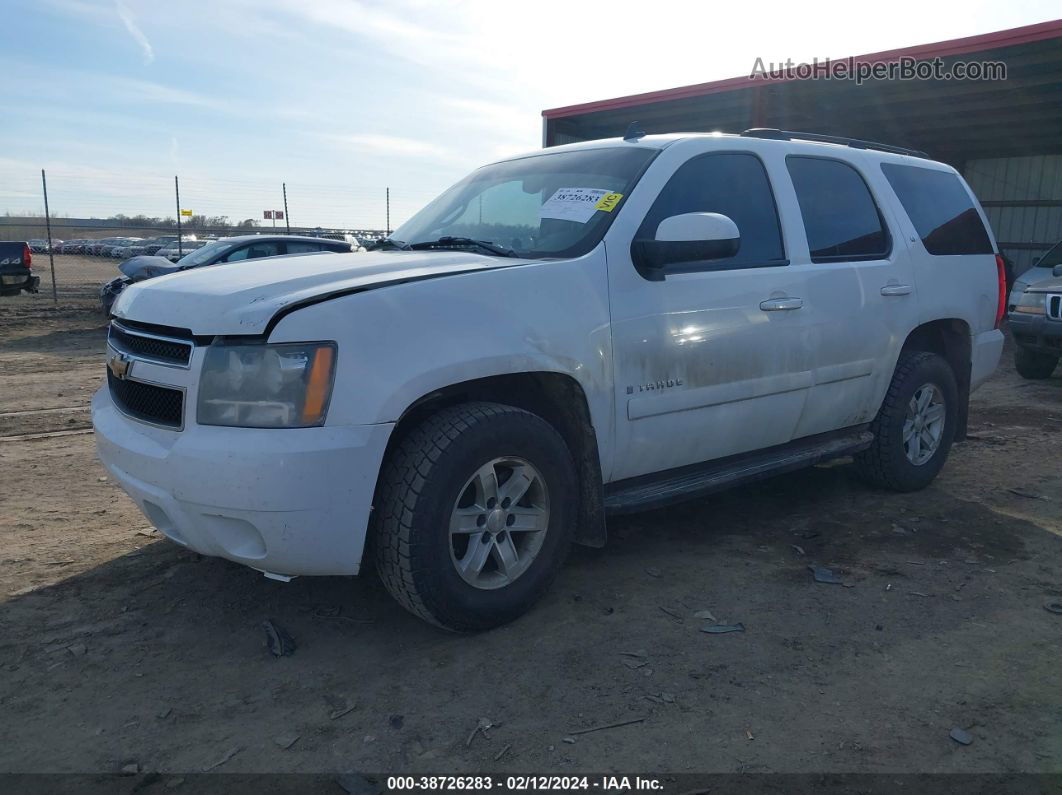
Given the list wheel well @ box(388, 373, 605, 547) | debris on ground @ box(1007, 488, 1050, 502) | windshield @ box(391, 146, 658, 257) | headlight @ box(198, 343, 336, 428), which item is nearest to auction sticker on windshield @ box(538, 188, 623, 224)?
windshield @ box(391, 146, 658, 257)

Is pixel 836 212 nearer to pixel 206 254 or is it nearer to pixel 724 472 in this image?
pixel 724 472

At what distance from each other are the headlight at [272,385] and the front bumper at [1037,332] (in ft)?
27.9

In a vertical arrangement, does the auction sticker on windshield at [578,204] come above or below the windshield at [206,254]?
above

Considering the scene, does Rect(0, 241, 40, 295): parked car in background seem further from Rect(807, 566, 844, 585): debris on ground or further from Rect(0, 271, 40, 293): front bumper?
Rect(807, 566, 844, 585): debris on ground

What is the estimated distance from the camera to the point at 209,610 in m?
3.44

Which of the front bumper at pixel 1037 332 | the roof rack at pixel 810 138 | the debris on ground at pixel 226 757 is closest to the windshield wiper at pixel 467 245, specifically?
the roof rack at pixel 810 138

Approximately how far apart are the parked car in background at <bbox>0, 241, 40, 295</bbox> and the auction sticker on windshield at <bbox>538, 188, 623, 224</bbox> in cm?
1574

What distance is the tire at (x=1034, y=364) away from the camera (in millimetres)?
9625

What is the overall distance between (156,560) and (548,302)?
2.20 meters

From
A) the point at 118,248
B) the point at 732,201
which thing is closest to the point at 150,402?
the point at 732,201

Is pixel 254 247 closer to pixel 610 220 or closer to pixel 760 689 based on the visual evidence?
pixel 610 220

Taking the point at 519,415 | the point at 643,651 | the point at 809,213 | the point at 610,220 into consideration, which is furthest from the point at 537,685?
the point at 809,213

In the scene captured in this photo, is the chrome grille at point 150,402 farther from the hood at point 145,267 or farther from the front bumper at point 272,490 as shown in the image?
the hood at point 145,267

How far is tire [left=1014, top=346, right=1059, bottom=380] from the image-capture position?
9.62 meters
